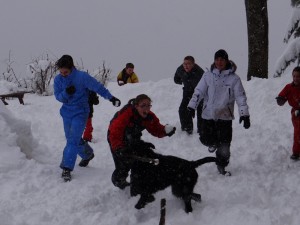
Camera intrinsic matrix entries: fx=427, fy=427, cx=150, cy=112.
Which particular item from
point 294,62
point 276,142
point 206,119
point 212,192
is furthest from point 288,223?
point 294,62

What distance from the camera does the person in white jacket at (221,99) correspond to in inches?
242

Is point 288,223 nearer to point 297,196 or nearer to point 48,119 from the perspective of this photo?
point 297,196

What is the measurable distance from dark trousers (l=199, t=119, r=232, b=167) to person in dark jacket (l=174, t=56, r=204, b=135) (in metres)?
1.76

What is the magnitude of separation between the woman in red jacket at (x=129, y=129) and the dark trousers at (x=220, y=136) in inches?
40.7

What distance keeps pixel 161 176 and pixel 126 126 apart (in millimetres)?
776

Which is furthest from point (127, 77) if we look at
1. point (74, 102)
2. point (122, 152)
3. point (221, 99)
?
point (122, 152)

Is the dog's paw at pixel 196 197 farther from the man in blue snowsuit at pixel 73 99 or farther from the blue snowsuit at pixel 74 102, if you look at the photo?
the blue snowsuit at pixel 74 102

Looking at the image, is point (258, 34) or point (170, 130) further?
point (258, 34)

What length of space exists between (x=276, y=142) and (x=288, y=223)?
10.4ft

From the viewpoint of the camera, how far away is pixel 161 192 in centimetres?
567

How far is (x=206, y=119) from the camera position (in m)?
6.41

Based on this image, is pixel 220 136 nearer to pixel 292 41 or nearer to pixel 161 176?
pixel 161 176

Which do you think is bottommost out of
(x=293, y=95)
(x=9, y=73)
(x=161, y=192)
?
(x=9, y=73)

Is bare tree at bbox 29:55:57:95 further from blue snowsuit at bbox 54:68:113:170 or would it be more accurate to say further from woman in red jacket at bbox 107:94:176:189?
woman in red jacket at bbox 107:94:176:189
